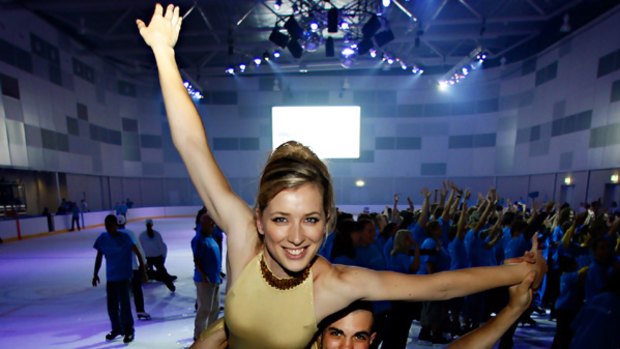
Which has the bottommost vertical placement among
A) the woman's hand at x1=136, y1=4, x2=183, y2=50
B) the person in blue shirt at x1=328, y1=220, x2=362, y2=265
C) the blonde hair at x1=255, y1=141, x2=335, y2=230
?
the person in blue shirt at x1=328, y1=220, x2=362, y2=265

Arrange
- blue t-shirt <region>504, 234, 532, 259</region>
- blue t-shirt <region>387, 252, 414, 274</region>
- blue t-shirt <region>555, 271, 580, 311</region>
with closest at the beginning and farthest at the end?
blue t-shirt <region>555, 271, 580, 311</region>
blue t-shirt <region>387, 252, 414, 274</region>
blue t-shirt <region>504, 234, 532, 259</region>

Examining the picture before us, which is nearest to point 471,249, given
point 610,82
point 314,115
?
point 610,82

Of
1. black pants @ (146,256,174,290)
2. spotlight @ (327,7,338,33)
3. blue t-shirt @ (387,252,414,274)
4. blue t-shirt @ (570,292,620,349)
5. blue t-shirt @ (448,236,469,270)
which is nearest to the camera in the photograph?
blue t-shirt @ (570,292,620,349)

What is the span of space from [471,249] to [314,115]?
1908 cm

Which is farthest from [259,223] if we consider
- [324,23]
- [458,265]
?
[324,23]

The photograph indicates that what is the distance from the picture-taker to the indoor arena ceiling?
43.5 ft

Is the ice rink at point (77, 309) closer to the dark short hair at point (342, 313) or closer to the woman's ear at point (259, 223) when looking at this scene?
the dark short hair at point (342, 313)

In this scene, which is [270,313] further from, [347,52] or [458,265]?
[347,52]

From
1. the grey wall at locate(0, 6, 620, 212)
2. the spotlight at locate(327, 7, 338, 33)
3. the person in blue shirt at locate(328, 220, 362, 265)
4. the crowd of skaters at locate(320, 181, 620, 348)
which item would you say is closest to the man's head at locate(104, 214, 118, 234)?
the crowd of skaters at locate(320, 181, 620, 348)

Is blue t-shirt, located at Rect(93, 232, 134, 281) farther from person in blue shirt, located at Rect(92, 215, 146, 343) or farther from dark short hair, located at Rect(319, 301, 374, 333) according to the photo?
dark short hair, located at Rect(319, 301, 374, 333)

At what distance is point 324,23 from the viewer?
11773 millimetres

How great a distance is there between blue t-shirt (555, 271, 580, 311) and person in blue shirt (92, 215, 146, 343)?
5.41 metres

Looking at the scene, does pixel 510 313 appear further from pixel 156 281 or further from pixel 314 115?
pixel 314 115

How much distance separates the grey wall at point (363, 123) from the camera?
48.2 ft
